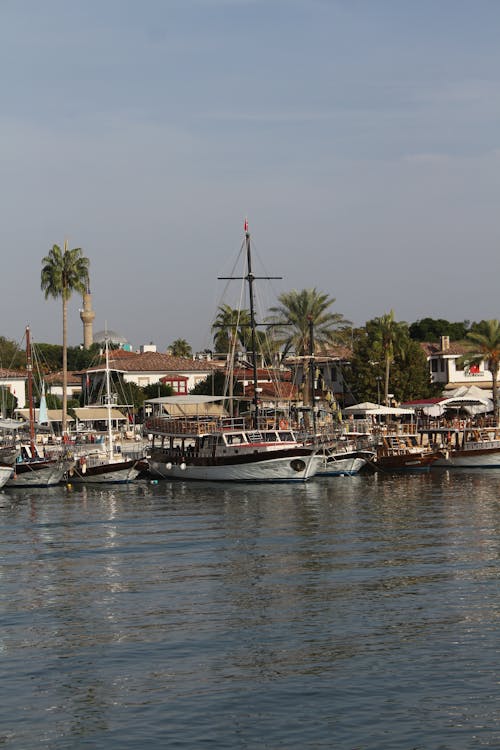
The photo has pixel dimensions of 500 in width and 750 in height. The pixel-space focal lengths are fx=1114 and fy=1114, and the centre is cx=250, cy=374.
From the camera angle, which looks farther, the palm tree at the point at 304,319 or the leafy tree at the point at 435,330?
the leafy tree at the point at 435,330

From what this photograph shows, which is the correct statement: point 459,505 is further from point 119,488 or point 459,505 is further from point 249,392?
point 249,392

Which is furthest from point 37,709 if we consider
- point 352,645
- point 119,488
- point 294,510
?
point 119,488

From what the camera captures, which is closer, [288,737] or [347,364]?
[288,737]

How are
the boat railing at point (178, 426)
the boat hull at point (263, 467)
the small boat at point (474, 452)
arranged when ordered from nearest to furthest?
the boat hull at point (263, 467) → the boat railing at point (178, 426) → the small boat at point (474, 452)

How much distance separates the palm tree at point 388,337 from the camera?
96787 millimetres

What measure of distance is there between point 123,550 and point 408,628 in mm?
14810

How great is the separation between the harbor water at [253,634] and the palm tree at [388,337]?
53.6 meters

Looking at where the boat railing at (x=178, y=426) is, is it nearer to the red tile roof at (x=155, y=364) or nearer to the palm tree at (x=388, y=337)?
the palm tree at (x=388, y=337)

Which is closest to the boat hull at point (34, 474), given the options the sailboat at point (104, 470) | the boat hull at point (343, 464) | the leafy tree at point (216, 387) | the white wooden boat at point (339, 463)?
the sailboat at point (104, 470)

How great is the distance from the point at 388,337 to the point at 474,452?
2358 cm

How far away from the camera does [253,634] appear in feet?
76.5

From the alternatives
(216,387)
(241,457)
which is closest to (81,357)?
(216,387)

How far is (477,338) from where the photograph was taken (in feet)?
288

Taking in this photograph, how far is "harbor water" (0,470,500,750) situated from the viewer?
17.5m
